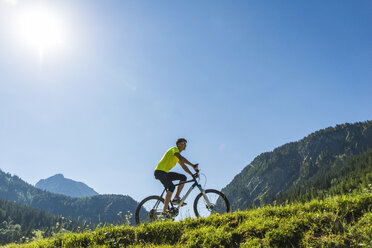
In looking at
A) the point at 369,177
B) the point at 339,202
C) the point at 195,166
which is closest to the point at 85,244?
the point at 195,166

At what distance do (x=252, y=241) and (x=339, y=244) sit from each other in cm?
160

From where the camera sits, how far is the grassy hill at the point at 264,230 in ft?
16.4

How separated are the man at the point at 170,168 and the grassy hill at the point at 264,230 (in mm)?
1590

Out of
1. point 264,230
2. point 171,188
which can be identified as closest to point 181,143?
point 171,188

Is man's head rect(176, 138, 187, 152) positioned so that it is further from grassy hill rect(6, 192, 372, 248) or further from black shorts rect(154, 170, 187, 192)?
grassy hill rect(6, 192, 372, 248)

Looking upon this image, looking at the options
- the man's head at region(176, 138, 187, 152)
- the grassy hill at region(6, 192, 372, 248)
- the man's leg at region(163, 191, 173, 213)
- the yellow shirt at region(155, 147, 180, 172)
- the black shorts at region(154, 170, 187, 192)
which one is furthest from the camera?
the man's head at region(176, 138, 187, 152)

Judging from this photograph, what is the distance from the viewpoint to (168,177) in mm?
8617

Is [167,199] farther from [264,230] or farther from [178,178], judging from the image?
[264,230]

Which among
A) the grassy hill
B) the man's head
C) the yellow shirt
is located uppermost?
the man's head

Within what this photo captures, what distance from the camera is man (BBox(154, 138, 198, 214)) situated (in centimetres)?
838

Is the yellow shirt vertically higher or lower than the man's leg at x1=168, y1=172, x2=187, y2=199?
higher

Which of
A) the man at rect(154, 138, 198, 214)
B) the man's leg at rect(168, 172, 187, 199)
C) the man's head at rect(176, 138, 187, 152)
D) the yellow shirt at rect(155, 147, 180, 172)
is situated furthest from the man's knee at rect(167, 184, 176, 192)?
the man's head at rect(176, 138, 187, 152)

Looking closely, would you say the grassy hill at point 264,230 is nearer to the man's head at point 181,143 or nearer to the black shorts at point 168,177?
the black shorts at point 168,177

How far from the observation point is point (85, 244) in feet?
21.4
